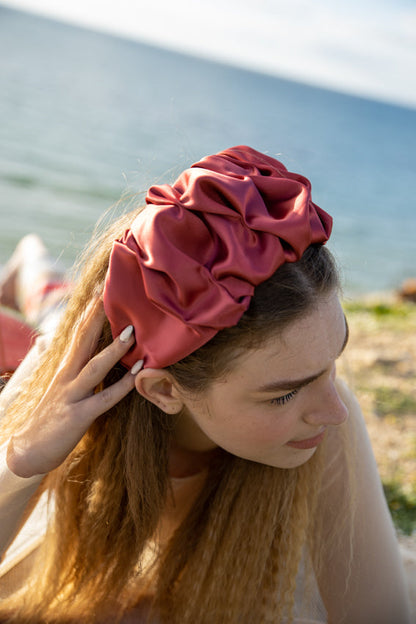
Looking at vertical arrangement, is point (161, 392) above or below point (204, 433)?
above

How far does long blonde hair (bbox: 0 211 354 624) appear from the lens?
1922 mm

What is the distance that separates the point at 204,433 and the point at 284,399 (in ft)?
1.53

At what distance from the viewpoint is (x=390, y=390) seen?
4.52 metres

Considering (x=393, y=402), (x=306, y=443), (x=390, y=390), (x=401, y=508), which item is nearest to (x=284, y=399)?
(x=306, y=443)

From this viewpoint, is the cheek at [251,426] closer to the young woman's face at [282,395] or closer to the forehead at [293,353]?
the young woman's face at [282,395]

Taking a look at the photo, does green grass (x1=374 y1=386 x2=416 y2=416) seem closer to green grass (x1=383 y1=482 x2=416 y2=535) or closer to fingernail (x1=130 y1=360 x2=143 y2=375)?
green grass (x1=383 y1=482 x2=416 y2=535)

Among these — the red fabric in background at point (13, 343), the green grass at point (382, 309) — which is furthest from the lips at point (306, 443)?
the green grass at point (382, 309)

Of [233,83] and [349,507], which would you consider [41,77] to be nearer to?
[349,507]

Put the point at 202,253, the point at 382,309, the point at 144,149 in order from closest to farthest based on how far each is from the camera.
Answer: the point at 202,253 < the point at 382,309 < the point at 144,149

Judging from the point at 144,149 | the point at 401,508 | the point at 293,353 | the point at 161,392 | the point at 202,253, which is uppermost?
the point at 202,253

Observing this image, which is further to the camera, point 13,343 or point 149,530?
point 13,343

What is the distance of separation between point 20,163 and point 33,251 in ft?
56.8

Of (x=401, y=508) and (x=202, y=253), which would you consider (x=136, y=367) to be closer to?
(x=202, y=253)

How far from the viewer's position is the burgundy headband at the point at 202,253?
149 centimetres
